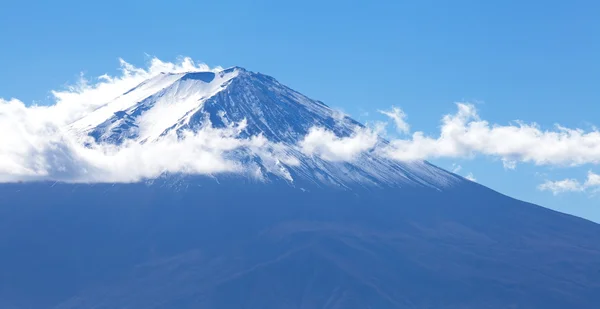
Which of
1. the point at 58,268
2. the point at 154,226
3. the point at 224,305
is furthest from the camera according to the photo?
the point at 154,226

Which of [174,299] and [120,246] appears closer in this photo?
[174,299]

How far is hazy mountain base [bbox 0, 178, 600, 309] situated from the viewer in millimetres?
167875

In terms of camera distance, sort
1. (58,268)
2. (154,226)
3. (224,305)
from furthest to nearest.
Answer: (154,226), (58,268), (224,305)

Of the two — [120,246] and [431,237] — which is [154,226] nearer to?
[120,246]

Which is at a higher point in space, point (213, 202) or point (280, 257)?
point (213, 202)

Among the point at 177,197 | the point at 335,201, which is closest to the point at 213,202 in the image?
the point at 177,197

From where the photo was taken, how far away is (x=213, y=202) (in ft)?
645

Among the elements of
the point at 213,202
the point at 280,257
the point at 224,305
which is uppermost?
the point at 213,202

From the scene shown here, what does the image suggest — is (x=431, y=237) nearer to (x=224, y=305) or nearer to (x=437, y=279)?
(x=437, y=279)

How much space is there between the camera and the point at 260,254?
178 m

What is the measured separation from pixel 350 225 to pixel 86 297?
44174 millimetres

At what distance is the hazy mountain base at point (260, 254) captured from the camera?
167875 mm

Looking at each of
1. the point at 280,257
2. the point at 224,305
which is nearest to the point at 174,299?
the point at 224,305

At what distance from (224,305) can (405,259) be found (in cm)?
3056
